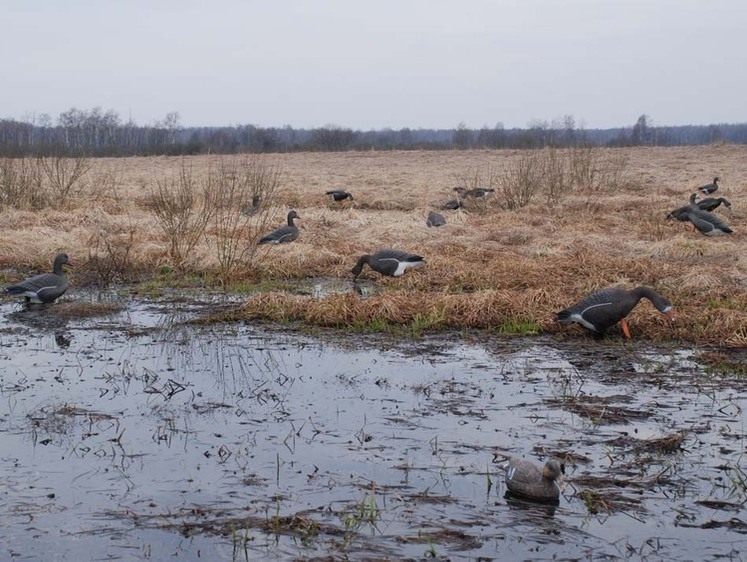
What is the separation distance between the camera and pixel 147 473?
6039mm

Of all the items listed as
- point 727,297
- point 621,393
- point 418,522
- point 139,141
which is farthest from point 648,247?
point 139,141

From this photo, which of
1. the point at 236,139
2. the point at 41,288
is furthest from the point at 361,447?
the point at 236,139

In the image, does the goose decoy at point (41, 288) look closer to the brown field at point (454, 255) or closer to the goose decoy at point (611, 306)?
the brown field at point (454, 255)

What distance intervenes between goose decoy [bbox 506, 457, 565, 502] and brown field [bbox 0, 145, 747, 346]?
5.05m

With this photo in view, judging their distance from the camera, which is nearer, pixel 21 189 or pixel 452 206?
pixel 21 189

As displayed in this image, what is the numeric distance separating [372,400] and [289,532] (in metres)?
2.86

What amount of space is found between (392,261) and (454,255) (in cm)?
230

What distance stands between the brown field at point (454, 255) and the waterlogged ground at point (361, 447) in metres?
0.90

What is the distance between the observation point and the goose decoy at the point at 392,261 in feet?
45.8

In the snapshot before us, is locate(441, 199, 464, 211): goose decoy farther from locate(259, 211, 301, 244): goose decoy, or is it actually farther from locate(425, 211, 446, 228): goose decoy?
locate(259, 211, 301, 244): goose decoy

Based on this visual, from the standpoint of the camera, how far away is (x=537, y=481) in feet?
18.1

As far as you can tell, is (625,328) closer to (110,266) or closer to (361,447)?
(361,447)

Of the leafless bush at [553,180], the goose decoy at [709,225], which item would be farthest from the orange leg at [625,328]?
the leafless bush at [553,180]

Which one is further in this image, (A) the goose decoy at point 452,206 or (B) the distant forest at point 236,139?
(B) the distant forest at point 236,139
